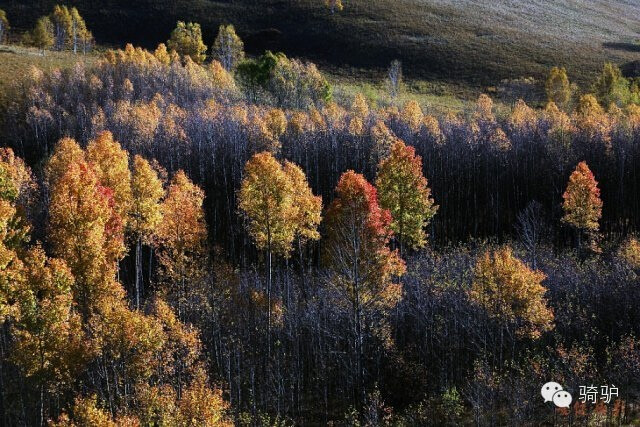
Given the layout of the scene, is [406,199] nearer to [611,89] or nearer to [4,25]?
[611,89]

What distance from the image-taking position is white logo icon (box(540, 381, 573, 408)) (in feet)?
115

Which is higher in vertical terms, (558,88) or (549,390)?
(558,88)

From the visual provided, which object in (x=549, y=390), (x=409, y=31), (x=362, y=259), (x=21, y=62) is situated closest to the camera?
(x=549, y=390)

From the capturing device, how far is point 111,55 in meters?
113

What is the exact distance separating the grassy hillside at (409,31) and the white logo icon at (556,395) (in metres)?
104

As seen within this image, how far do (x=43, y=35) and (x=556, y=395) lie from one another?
137 m

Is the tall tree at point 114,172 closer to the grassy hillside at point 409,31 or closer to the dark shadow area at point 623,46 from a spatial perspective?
the grassy hillside at point 409,31

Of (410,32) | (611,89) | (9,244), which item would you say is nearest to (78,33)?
(410,32)

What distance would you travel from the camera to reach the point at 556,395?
3547cm

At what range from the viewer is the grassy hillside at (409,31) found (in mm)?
140250

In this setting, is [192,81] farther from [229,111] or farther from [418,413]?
[418,413]

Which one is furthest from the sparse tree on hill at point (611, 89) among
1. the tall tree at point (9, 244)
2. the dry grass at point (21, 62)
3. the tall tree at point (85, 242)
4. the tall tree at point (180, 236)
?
the tall tree at point (9, 244)

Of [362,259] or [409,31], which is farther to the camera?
[409,31]

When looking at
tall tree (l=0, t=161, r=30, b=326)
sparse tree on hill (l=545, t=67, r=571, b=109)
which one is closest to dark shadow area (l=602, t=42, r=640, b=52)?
sparse tree on hill (l=545, t=67, r=571, b=109)
